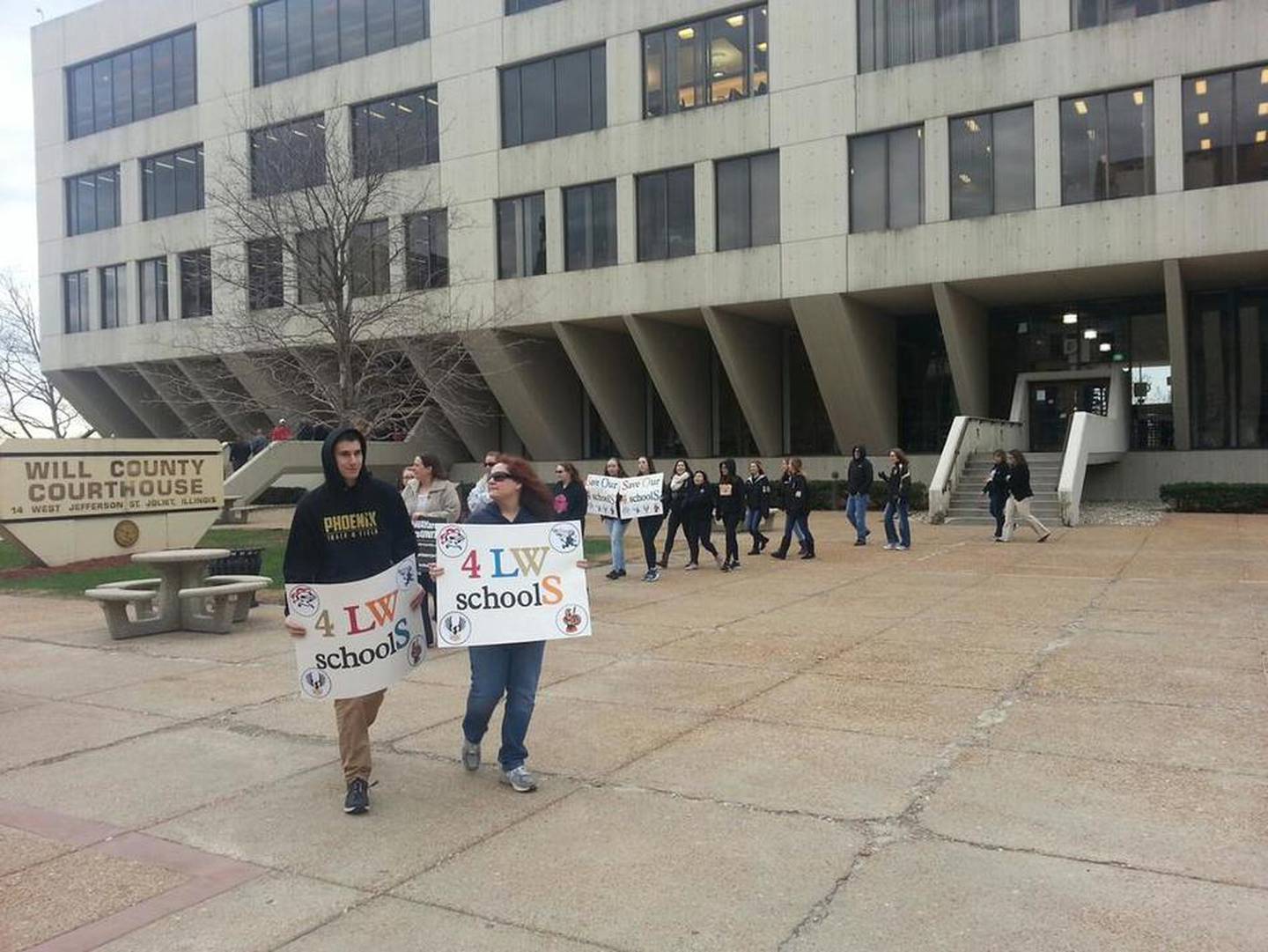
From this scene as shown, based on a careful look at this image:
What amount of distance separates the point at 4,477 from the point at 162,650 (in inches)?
346

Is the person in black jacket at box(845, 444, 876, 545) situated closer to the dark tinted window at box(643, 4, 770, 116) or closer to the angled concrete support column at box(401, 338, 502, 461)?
the angled concrete support column at box(401, 338, 502, 461)

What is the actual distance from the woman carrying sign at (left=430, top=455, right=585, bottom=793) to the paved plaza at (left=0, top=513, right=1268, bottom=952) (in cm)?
18

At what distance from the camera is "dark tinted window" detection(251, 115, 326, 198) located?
23344mm

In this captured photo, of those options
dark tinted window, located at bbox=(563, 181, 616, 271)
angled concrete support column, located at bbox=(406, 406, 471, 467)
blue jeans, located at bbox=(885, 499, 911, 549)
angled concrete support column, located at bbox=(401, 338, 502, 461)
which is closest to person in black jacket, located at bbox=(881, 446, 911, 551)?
blue jeans, located at bbox=(885, 499, 911, 549)

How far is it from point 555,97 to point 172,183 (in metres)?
17.3

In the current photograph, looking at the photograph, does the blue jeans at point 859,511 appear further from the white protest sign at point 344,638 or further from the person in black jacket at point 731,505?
the white protest sign at point 344,638

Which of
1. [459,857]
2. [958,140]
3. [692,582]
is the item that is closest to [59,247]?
[958,140]

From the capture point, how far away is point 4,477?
16109mm

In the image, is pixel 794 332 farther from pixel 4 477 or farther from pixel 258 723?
pixel 258 723

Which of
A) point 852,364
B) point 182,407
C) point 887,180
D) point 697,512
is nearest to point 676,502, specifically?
point 697,512

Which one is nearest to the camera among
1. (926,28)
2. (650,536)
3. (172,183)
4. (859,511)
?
(650,536)

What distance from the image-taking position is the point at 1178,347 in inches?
982

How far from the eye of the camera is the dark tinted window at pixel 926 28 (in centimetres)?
2484

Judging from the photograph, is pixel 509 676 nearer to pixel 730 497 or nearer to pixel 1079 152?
pixel 730 497
